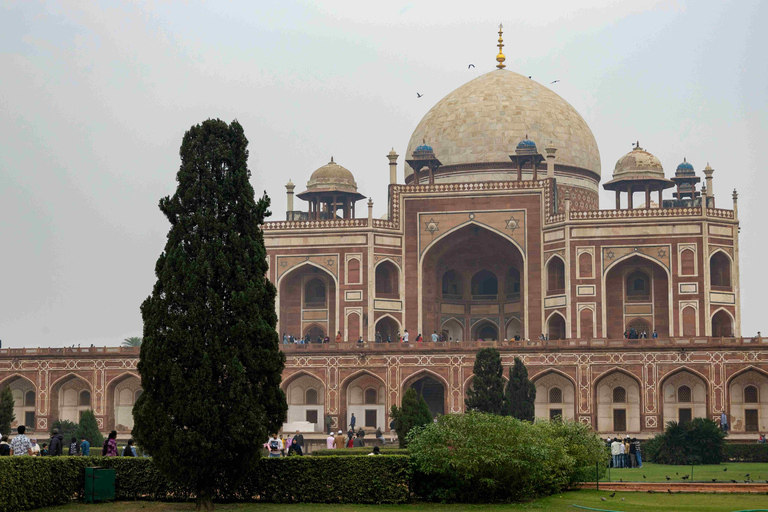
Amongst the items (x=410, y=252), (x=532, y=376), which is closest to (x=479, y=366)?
(x=532, y=376)

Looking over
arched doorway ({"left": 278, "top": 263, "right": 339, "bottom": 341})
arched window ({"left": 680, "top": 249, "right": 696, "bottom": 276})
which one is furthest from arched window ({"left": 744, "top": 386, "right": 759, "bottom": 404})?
arched doorway ({"left": 278, "top": 263, "right": 339, "bottom": 341})

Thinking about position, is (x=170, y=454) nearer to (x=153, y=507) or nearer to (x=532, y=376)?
(x=153, y=507)

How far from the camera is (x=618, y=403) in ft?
118

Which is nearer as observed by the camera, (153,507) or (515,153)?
(153,507)

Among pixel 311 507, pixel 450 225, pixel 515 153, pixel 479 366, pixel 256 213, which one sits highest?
pixel 515 153

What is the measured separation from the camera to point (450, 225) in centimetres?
4222

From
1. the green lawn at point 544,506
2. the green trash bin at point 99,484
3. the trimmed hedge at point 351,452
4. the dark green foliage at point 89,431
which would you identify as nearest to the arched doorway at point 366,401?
the dark green foliage at point 89,431

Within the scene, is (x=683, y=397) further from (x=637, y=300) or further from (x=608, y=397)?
(x=637, y=300)

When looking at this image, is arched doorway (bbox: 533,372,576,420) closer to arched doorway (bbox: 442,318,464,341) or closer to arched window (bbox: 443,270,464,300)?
arched doorway (bbox: 442,318,464,341)

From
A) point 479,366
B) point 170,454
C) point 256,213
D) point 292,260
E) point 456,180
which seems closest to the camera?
point 170,454

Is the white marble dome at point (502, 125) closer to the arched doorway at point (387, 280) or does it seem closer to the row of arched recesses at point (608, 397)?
the arched doorway at point (387, 280)

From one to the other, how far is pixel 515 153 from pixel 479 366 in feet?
48.7

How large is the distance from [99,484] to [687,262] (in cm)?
2747

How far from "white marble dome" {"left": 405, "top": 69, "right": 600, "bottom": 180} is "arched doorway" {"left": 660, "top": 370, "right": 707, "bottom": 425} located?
12.3 m
